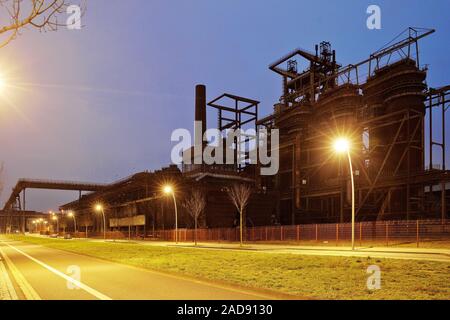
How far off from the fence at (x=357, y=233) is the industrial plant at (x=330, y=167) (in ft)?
37.9

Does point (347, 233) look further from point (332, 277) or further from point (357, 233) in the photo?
point (332, 277)

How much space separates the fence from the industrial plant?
455 inches

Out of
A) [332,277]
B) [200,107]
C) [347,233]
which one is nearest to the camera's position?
[332,277]

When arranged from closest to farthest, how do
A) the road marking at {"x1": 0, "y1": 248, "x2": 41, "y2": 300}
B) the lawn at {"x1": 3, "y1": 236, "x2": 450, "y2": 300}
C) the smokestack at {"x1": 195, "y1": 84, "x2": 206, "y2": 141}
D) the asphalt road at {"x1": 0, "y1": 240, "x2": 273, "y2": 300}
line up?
the lawn at {"x1": 3, "y1": 236, "x2": 450, "y2": 300}, the asphalt road at {"x1": 0, "y1": 240, "x2": 273, "y2": 300}, the road marking at {"x1": 0, "y1": 248, "x2": 41, "y2": 300}, the smokestack at {"x1": 195, "y1": 84, "x2": 206, "y2": 141}

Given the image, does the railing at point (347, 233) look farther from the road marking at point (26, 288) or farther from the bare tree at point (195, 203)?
the road marking at point (26, 288)

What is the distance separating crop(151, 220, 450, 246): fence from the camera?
2908 centimetres

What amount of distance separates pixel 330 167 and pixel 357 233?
2866cm

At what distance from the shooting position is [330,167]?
6131cm

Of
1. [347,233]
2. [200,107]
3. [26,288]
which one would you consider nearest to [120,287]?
[26,288]

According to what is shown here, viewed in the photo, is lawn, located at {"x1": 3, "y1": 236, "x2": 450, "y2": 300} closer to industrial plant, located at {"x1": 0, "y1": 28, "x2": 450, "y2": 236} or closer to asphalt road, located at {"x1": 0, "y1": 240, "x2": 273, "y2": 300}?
asphalt road, located at {"x1": 0, "y1": 240, "x2": 273, "y2": 300}

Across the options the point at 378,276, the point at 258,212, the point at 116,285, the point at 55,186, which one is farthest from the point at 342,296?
the point at 55,186

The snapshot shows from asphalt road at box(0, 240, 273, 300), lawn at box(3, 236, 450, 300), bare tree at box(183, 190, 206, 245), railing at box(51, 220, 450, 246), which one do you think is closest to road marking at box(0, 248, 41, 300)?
asphalt road at box(0, 240, 273, 300)

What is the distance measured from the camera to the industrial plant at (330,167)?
1930 inches

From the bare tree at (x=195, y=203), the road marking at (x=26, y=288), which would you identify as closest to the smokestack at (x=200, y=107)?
the bare tree at (x=195, y=203)
